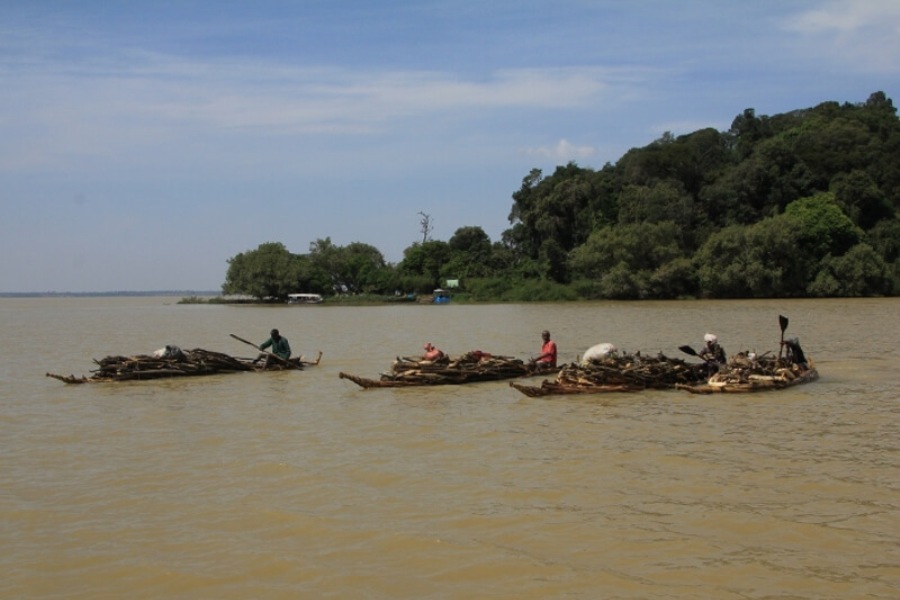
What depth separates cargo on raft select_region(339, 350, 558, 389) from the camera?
17.9 meters

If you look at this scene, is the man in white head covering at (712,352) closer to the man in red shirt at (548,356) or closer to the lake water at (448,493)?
the lake water at (448,493)

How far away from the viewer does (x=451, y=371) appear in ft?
60.1

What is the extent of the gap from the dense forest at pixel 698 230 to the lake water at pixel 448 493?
1843 inches

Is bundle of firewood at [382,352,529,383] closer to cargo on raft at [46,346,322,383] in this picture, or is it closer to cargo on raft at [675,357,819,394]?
cargo on raft at [675,357,819,394]

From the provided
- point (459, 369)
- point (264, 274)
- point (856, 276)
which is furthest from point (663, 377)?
point (264, 274)

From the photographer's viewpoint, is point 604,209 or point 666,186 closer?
point 666,186

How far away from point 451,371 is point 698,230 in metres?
58.1

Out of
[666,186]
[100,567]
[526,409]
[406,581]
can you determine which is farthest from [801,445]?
[666,186]

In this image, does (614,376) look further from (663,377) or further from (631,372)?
(663,377)

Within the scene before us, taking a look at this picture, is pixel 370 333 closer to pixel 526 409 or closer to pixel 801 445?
pixel 526 409

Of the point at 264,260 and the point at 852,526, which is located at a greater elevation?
the point at 264,260

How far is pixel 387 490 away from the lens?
9883mm

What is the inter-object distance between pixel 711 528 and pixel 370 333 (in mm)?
30866

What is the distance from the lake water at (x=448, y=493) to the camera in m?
7.17
